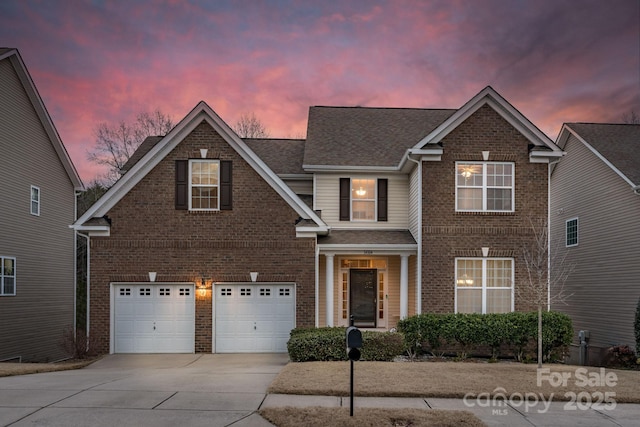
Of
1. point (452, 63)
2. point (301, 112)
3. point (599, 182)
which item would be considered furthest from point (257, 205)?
point (301, 112)

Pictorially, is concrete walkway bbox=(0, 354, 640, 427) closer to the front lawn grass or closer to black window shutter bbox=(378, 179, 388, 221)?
the front lawn grass

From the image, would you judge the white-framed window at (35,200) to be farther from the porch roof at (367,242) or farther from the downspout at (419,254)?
the downspout at (419,254)

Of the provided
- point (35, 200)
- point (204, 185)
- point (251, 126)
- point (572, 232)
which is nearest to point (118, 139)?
point (251, 126)

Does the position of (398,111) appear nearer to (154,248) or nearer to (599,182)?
(599,182)

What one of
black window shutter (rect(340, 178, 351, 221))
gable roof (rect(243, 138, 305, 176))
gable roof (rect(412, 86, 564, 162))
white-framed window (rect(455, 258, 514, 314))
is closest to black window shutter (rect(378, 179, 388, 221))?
black window shutter (rect(340, 178, 351, 221))

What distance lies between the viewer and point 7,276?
18422 mm

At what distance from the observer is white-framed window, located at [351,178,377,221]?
19.3 m

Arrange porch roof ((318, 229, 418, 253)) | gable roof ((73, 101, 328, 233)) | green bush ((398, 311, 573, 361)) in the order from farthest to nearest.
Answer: porch roof ((318, 229, 418, 253)) → gable roof ((73, 101, 328, 233)) → green bush ((398, 311, 573, 361))

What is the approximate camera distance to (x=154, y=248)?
1644 centimetres

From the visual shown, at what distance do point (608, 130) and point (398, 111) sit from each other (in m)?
9.03

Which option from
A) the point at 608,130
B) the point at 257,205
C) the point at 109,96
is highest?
the point at 109,96

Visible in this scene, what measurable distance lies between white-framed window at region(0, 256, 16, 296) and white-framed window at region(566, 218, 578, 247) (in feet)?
72.6

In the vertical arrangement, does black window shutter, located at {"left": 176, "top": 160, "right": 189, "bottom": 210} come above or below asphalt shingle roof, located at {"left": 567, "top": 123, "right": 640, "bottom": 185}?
below

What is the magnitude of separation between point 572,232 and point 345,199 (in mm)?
10654
